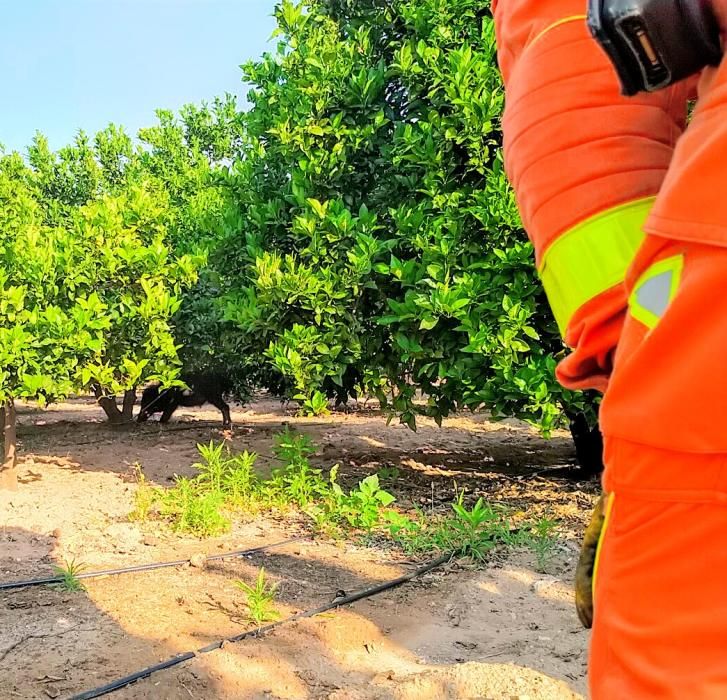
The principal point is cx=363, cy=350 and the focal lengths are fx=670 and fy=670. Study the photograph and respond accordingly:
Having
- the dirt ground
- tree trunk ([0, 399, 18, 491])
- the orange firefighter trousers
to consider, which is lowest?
the dirt ground

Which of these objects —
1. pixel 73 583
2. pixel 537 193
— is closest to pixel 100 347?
pixel 73 583

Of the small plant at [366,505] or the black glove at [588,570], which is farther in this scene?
the small plant at [366,505]

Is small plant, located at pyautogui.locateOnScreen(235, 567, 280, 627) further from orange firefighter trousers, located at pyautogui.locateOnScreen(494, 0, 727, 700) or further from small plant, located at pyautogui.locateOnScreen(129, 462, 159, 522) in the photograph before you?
orange firefighter trousers, located at pyautogui.locateOnScreen(494, 0, 727, 700)

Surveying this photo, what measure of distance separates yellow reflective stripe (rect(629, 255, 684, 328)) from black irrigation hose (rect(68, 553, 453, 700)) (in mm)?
2622

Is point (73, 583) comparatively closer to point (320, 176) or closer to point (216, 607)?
point (216, 607)

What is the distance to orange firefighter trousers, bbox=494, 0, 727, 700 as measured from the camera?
60cm

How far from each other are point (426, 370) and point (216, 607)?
6.39 ft

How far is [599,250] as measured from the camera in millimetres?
757

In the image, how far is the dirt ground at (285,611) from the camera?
2.63 meters

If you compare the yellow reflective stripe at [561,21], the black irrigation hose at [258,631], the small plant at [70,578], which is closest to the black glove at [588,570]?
the yellow reflective stripe at [561,21]

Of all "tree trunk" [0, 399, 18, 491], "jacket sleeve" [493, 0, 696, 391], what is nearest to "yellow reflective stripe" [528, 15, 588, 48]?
"jacket sleeve" [493, 0, 696, 391]

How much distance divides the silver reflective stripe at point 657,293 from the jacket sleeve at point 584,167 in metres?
0.08

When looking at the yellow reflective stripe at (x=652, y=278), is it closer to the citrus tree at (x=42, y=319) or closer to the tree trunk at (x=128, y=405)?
the citrus tree at (x=42, y=319)

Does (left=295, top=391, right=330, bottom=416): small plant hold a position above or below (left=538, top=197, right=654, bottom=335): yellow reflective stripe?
below
